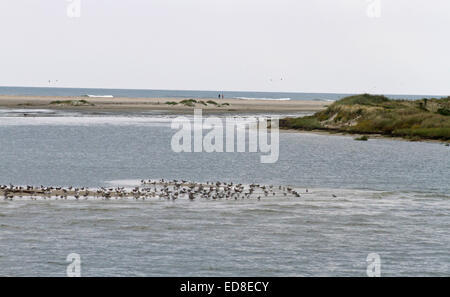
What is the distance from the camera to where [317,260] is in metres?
21.6

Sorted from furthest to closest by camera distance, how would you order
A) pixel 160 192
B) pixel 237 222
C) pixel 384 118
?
pixel 384 118
pixel 160 192
pixel 237 222

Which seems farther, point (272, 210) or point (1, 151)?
point (1, 151)

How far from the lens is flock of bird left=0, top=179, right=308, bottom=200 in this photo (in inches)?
1255

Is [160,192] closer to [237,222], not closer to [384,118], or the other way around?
[237,222]

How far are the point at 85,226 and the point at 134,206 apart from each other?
4.26 metres

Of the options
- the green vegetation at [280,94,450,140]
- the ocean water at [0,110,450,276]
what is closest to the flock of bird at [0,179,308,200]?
the ocean water at [0,110,450,276]

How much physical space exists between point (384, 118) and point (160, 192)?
4698 cm

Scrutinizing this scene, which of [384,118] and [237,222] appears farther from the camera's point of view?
[384,118]

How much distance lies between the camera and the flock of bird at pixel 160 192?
31.9 metres

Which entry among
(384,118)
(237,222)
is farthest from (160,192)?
(384,118)

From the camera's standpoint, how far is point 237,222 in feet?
88.3

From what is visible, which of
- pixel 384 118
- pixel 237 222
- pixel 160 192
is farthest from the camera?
pixel 384 118

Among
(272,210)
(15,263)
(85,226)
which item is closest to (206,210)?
(272,210)
